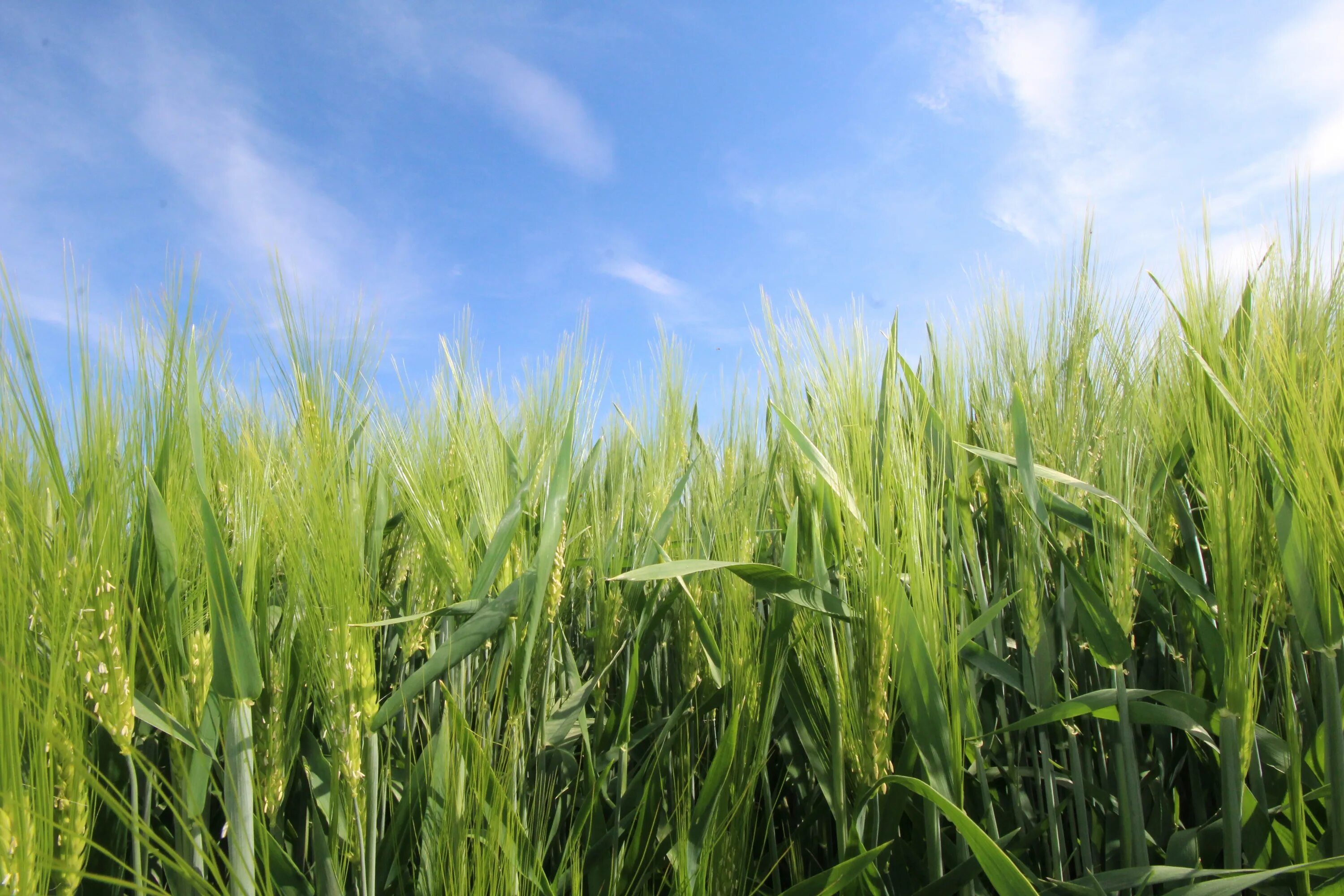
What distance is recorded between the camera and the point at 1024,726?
92cm

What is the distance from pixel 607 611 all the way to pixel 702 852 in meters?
0.38

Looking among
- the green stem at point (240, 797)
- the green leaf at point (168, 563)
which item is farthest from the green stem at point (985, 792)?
the green leaf at point (168, 563)

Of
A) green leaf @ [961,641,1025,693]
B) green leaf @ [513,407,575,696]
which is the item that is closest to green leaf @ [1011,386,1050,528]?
green leaf @ [961,641,1025,693]

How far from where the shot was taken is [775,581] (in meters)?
0.87

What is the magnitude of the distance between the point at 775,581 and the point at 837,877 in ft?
1.12

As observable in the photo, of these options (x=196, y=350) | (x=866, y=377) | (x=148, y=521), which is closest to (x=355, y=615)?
(x=148, y=521)

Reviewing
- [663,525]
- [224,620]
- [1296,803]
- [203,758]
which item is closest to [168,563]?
[224,620]

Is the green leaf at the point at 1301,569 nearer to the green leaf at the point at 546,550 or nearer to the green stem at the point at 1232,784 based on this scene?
the green stem at the point at 1232,784

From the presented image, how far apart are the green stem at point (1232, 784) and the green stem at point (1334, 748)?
0.10m

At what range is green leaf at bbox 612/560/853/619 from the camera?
0.87 meters

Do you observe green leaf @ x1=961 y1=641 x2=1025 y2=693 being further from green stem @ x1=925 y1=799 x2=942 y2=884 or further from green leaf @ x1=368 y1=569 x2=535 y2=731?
green leaf @ x1=368 y1=569 x2=535 y2=731

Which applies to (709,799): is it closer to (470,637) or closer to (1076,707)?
(470,637)

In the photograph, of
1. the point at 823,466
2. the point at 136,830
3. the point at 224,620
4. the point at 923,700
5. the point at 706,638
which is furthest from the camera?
the point at 706,638

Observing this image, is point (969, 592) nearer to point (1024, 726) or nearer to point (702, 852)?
point (1024, 726)
